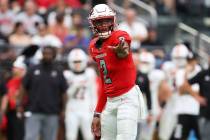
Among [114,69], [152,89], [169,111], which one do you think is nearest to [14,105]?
[152,89]

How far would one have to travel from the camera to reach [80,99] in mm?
15867

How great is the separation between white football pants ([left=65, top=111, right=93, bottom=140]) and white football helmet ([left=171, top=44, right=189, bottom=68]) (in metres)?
1.84

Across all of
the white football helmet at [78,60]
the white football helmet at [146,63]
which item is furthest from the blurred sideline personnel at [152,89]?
the white football helmet at [78,60]

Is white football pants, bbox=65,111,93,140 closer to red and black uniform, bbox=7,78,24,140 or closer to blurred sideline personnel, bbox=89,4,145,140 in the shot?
red and black uniform, bbox=7,78,24,140

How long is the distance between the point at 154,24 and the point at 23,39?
11.8ft

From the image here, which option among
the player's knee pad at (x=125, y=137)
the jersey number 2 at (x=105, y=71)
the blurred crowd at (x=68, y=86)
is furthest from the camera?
the blurred crowd at (x=68, y=86)

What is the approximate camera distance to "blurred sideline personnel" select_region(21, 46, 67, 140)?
591 inches

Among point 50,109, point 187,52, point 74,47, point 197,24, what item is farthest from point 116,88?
point 197,24

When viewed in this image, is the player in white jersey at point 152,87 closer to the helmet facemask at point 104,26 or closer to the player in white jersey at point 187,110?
the player in white jersey at point 187,110

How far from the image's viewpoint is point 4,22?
18203 millimetres

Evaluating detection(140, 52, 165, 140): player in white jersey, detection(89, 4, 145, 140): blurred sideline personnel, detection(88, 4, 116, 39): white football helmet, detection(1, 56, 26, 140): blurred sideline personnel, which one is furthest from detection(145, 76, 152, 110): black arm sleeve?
detection(88, 4, 116, 39): white football helmet

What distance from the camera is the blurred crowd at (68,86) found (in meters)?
15.1

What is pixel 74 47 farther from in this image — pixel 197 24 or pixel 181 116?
pixel 197 24

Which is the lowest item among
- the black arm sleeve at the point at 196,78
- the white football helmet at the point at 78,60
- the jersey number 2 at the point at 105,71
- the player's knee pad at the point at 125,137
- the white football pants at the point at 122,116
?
the black arm sleeve at the point at 196,78
